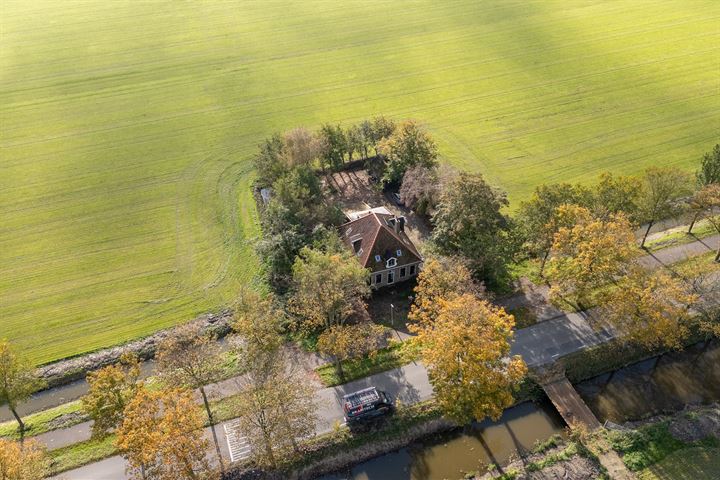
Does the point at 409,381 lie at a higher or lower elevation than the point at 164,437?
higher

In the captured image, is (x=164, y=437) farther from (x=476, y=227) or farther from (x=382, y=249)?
(x=476, y=227)

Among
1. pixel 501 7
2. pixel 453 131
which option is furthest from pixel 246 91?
pixel 501 7

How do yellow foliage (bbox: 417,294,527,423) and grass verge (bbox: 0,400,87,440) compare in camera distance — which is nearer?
yellow foliage (bbox: 417,294,527,423)

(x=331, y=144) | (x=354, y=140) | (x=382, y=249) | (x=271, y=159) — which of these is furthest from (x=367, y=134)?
(x=382, y=249)

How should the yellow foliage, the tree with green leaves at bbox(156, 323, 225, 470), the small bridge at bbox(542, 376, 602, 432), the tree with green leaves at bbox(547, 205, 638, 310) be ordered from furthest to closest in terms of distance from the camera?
the tree with green leaves at bbox(547, 205, 638, 310), the small bridge at bbox(542, 376, 602, 432), the tree with green leaves at bbox(156, 323, 225, 470), the yellow foliage

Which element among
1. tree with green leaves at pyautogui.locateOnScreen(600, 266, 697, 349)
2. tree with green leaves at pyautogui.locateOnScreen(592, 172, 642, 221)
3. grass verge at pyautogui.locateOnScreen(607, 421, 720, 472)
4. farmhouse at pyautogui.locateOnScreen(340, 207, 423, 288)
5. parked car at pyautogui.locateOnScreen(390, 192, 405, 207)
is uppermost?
parked car at pyautogui.locateOnScreen(390, 192, 405, 207)

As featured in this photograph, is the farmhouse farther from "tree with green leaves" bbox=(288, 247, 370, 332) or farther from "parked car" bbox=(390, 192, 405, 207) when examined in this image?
"parked car" bbox=(390, 192, 405, 207)

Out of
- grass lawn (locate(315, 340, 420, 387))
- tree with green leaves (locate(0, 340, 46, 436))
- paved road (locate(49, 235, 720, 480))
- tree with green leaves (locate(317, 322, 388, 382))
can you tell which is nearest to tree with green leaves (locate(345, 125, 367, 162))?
tree with green leaves (locate(317, 322, 388, 382))
